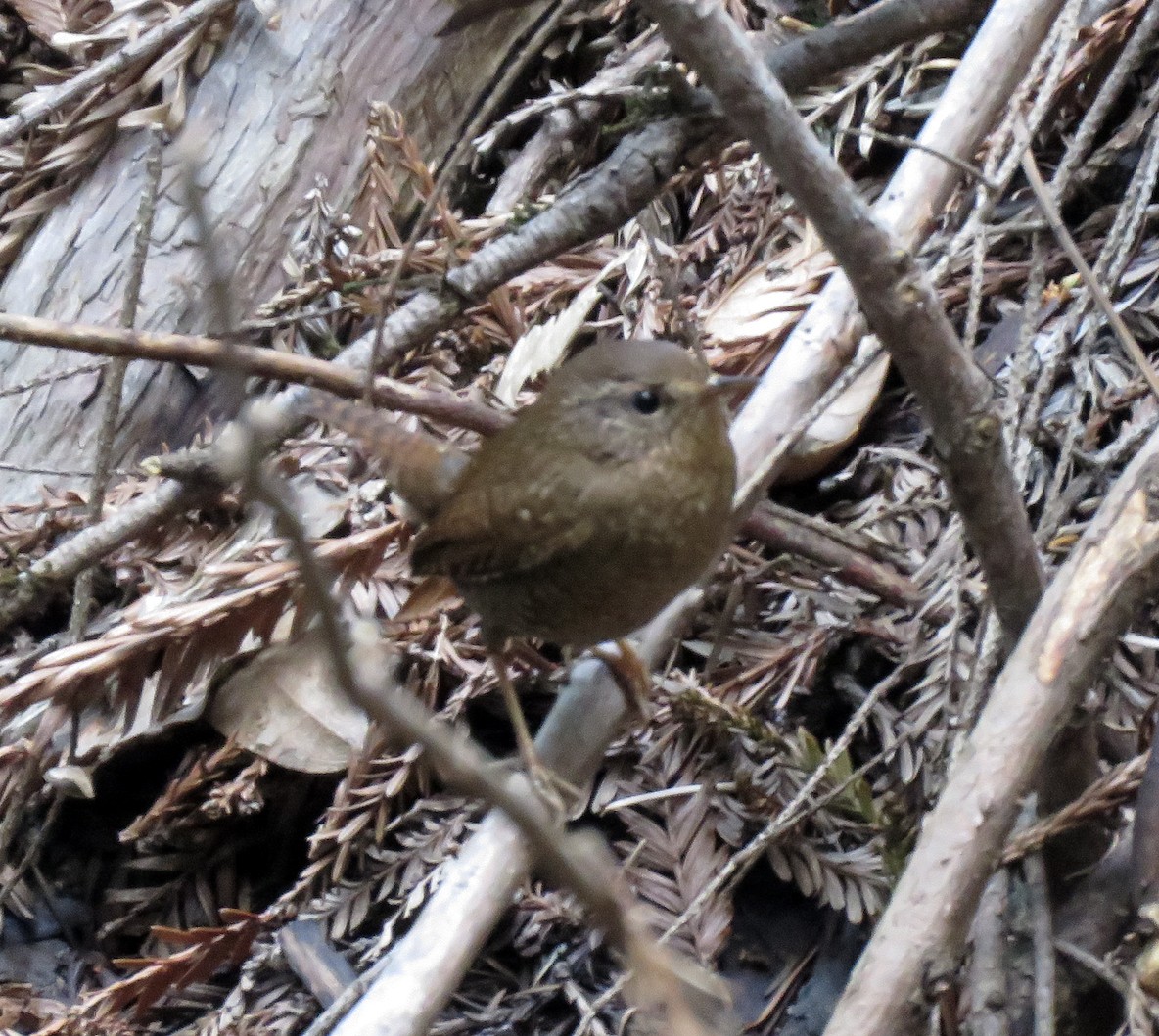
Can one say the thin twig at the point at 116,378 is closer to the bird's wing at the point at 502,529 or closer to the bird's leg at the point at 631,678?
the bird's wing at the point at 502,529

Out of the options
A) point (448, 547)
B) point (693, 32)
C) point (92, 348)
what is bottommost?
point (448, 547)

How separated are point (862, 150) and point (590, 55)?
1.05 metres

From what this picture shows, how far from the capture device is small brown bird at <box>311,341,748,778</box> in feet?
6.55

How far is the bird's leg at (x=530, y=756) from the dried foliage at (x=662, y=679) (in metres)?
0.16

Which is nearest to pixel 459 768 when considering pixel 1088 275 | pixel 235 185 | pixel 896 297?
pixel 896 297

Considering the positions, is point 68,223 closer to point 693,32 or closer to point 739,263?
point 739,263

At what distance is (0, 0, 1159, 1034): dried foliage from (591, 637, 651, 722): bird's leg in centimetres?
8

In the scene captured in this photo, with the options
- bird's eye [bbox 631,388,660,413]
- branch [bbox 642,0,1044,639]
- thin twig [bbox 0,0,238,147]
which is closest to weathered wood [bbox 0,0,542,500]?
thin twig [bbox 0,0,238,147]

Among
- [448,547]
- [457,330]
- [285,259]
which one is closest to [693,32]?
[448,547]

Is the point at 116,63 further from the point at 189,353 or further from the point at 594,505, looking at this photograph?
the point at 594,505

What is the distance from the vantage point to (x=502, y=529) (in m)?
2.12

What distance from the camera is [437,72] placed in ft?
11.2

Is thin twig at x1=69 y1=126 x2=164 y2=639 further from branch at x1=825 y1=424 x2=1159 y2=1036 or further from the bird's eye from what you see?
branch at x1=825 y1=424 x2=1159 y2=1036

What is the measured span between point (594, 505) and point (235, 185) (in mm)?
1729
